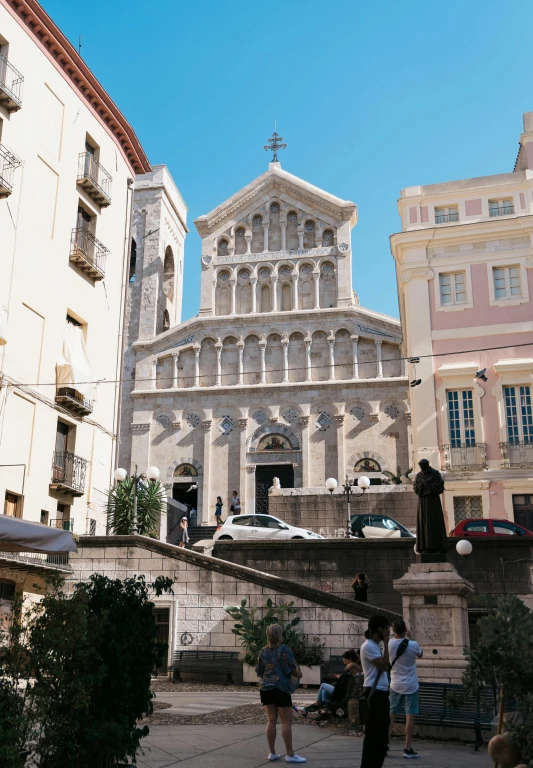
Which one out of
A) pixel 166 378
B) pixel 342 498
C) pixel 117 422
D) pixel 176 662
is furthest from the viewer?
pixel 166 378

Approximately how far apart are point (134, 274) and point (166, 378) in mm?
8003

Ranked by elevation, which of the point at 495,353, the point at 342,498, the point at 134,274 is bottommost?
the point at 342,498

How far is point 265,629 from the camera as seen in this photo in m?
17.6

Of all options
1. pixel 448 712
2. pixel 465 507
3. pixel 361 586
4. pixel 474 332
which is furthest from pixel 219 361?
pixel 448 712

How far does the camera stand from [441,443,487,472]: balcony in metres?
26.1

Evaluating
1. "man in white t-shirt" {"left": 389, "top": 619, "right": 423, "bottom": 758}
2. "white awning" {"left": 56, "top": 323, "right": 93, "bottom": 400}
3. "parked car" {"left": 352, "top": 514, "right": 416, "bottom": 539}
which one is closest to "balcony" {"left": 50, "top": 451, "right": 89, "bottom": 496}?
"white awning" {"left": 56, "top": 323, "right": 93, "bottom": 400}

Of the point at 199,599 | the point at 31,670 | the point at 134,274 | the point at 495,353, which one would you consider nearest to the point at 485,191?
the point at 495,353

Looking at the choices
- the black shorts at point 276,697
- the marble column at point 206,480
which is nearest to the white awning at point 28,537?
the black shorts at point 276,697

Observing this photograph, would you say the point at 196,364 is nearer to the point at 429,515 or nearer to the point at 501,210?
the point at 501,210

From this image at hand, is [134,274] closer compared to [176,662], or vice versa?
[176,662]

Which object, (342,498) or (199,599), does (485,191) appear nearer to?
(342,498)

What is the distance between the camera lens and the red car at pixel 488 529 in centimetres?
2195

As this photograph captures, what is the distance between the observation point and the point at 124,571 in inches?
790

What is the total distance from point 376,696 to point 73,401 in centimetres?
1563
